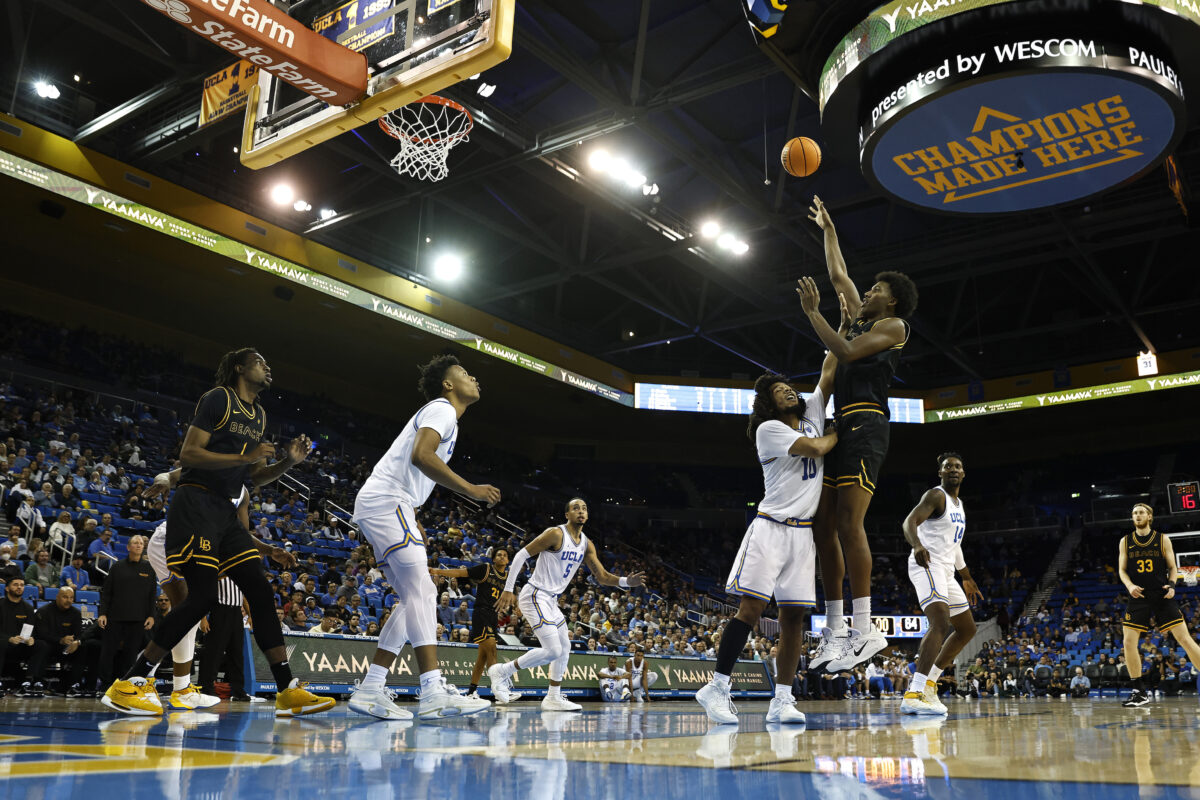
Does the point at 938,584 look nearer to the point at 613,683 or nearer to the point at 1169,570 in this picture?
the point at 1169,570

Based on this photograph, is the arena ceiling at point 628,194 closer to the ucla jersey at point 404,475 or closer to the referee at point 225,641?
the referee at point 225,641

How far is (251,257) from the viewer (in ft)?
55.1

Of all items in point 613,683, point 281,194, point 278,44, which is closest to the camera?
point 278,44

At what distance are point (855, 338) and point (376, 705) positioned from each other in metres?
3.35

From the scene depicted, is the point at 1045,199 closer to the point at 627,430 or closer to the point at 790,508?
the point at 790,508

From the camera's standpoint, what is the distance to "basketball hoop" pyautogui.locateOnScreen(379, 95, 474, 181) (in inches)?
420

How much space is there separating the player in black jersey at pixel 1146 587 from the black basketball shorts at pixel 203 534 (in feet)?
23.7

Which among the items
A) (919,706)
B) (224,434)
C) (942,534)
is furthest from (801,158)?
(224,434)

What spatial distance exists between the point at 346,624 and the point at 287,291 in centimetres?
955

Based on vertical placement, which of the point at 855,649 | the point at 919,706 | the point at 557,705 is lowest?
the point at 557,705

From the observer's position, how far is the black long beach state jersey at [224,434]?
505 cm

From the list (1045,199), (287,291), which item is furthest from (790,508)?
(287,291)

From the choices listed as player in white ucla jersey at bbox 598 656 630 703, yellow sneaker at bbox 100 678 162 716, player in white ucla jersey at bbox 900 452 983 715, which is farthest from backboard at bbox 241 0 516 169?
player in white ucla jersey at bbox 598 656 630 703

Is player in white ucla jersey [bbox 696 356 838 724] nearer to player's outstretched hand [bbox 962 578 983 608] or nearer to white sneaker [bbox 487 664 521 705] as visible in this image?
player's outstretched hand [bbox 962 578 983 608]
